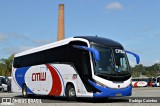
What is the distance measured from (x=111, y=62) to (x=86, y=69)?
4.32 ft

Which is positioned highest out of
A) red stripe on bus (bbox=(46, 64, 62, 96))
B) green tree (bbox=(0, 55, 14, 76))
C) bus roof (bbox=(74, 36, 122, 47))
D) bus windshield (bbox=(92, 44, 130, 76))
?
green tree (bbox=(0, 55, 14, 76))

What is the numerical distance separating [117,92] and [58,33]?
133 ft

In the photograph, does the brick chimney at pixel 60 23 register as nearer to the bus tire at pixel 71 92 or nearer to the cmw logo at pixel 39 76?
the cmw logo at pixel 39 76

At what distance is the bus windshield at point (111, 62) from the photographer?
55.9 ft

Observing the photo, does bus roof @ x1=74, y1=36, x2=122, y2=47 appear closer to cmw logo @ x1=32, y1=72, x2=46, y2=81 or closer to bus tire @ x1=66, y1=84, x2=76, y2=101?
bus tire @ x1=66, y1=84, x2=76, y2=101

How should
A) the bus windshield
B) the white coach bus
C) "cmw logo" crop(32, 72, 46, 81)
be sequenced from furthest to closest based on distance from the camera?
1. "cmw logo" crop(32, 72, 46, 81)
2. the bus windshield
3. the white coach bus

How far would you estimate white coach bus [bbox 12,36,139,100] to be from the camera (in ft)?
55.6

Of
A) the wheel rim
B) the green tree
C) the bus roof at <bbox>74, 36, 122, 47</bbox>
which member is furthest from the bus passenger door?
the green tree

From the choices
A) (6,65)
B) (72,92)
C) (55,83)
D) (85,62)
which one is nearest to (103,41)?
(85,62)

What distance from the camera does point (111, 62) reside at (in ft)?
56.7

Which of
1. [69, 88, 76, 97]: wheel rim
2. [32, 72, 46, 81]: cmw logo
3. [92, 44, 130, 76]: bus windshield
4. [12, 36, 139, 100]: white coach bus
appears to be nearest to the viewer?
[12, 36, 139, 100]: white coach bus

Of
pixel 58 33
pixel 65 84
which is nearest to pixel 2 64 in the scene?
pixel 58 33

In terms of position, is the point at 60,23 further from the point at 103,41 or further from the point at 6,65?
the point at 6,65

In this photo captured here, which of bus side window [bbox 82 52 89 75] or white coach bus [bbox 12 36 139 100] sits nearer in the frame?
white coach bus [bbox 12 36 139 100]
